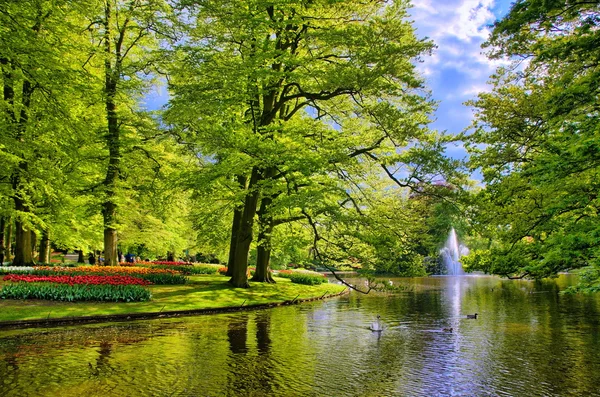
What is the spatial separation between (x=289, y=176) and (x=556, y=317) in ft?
45.2

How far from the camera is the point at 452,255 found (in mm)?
70938

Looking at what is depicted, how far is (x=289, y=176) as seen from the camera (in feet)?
67.9

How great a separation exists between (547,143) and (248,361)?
10.1 m

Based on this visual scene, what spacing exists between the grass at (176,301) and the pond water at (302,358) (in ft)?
3.95

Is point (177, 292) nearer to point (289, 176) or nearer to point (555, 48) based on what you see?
point (289, 176)

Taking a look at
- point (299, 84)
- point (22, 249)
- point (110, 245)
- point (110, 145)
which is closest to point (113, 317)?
point (110, 245)

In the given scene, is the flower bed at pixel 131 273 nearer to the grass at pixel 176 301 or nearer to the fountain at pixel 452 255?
the grass at pixel 176 301

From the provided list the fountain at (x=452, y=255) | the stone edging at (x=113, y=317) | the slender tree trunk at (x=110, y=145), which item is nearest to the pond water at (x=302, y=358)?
the stone edging at (x=113, y=317)

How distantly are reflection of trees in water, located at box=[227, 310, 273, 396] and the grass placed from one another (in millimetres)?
3561

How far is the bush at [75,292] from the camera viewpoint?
16047mm

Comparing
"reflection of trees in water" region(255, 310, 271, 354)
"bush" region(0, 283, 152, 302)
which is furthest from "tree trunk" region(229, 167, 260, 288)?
"bush" region(0, 283, 152, 302)

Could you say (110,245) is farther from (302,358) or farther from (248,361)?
(302,358)

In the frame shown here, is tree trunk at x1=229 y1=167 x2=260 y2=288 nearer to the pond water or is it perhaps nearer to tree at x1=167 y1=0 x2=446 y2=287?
tree at x1=167 y1=0 x2=446 y2=287

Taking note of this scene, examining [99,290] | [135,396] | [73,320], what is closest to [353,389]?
[135,396]
